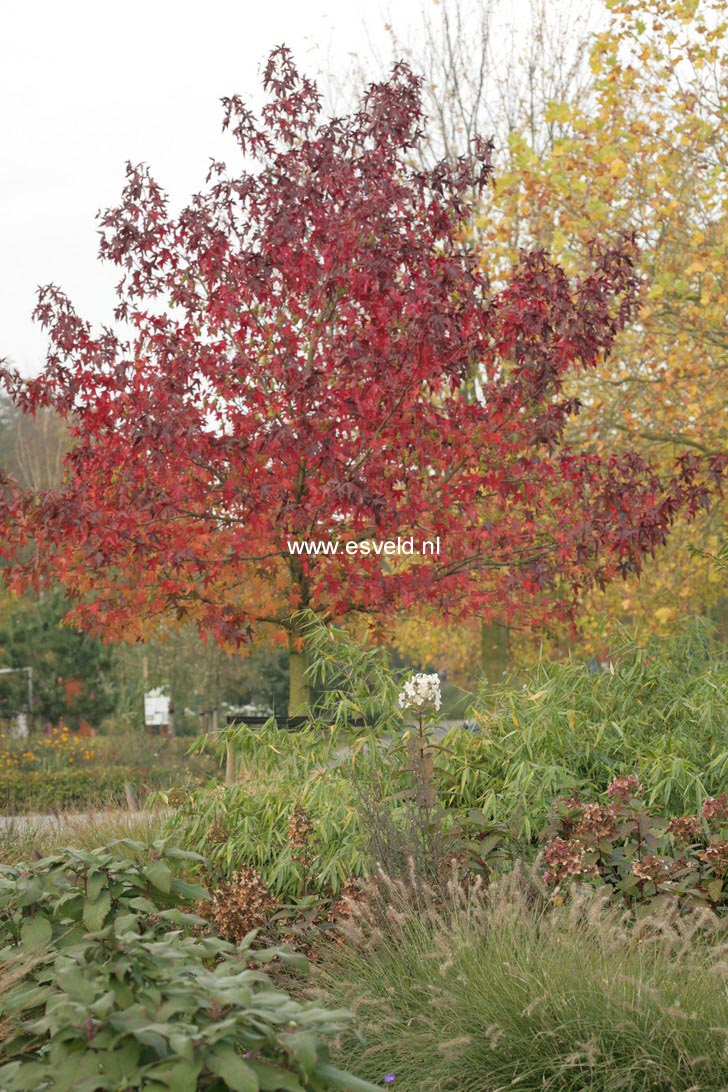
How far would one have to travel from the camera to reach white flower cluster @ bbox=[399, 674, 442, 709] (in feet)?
19.2

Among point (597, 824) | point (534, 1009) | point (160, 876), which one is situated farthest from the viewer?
point (597, 824)

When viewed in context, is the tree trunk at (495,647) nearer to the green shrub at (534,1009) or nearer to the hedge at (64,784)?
the hedge at (64,784)

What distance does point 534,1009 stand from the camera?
3.82 meters

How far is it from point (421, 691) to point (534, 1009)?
7.27 ft

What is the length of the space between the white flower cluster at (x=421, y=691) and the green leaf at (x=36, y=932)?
7.49 ft

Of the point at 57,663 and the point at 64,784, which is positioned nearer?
the point at 64,784

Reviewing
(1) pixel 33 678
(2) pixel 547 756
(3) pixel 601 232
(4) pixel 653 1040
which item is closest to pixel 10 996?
(4) pixel 653 1040

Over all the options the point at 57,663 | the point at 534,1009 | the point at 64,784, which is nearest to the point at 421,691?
the point at 534,1009

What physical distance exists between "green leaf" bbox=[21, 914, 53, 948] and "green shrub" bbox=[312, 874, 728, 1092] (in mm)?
1008

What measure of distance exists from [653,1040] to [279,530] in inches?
200

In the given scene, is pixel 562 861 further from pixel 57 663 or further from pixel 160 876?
pixel 57 663

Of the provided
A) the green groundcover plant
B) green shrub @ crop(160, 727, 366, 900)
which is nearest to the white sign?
green shrub @ crop(160, 727, 366, 900)

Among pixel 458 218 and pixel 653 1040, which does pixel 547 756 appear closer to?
pixel 653 1040

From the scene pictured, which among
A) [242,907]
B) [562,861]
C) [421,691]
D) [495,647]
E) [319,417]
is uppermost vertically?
[319,417]
